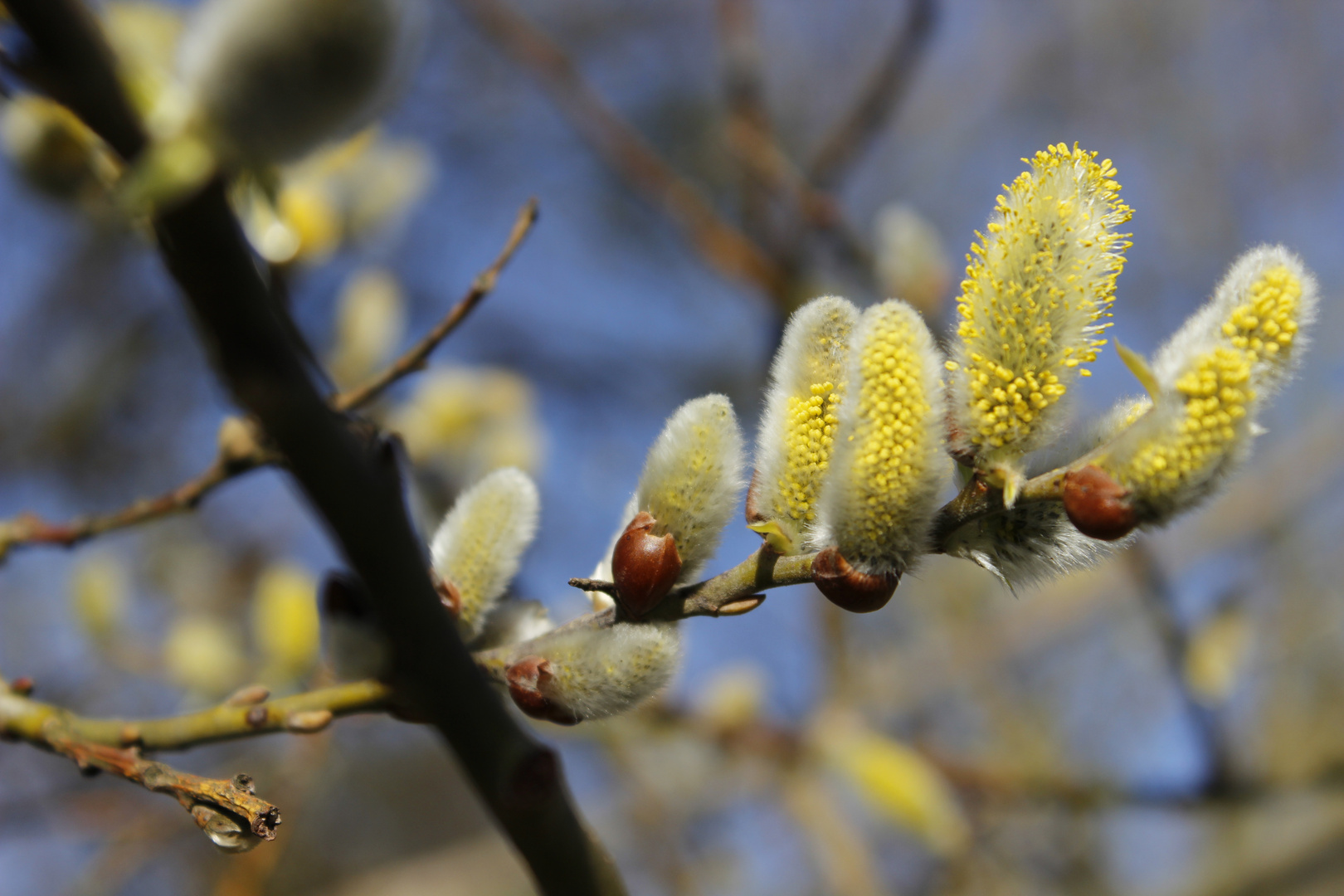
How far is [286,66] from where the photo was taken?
1.86ft

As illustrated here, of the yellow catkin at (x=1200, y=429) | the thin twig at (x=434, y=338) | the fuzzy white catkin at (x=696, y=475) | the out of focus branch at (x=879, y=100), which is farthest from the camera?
the out of focus branch at (x=879, y=100)

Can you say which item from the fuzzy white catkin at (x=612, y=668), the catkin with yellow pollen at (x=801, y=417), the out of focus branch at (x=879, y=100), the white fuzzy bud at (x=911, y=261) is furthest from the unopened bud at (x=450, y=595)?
the white fuzzy bud at (x=911, y=261)

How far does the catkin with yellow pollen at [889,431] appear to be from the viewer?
48 cm

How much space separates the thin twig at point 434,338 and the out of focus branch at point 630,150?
4.22 ft

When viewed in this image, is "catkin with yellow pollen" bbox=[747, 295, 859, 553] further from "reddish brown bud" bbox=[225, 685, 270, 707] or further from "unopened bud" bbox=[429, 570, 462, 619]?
"reddish brown bud" bbox=[225, 685, 270, 707]

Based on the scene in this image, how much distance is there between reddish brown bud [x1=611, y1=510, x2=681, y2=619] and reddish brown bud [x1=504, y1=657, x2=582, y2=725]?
0.24ft

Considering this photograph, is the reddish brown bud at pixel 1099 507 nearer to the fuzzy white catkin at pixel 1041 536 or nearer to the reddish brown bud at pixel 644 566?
the fuzzy white catkin at pixel 1041 536

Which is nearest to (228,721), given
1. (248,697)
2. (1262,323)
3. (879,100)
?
(248,697)

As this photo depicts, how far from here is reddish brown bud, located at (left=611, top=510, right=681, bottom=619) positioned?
0.56 m

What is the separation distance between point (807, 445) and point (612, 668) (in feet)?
0.55

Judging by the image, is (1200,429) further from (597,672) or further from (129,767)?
(129,767)

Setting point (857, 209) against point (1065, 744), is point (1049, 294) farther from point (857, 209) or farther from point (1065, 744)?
point (857, 209)

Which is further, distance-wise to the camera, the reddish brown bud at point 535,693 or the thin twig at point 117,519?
the thin twig at point 117,519

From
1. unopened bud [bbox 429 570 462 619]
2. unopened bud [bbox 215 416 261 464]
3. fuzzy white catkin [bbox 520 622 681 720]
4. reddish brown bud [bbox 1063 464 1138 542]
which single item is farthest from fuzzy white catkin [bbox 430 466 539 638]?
reddish brown bud [bbox 1063 464 1138 542]
